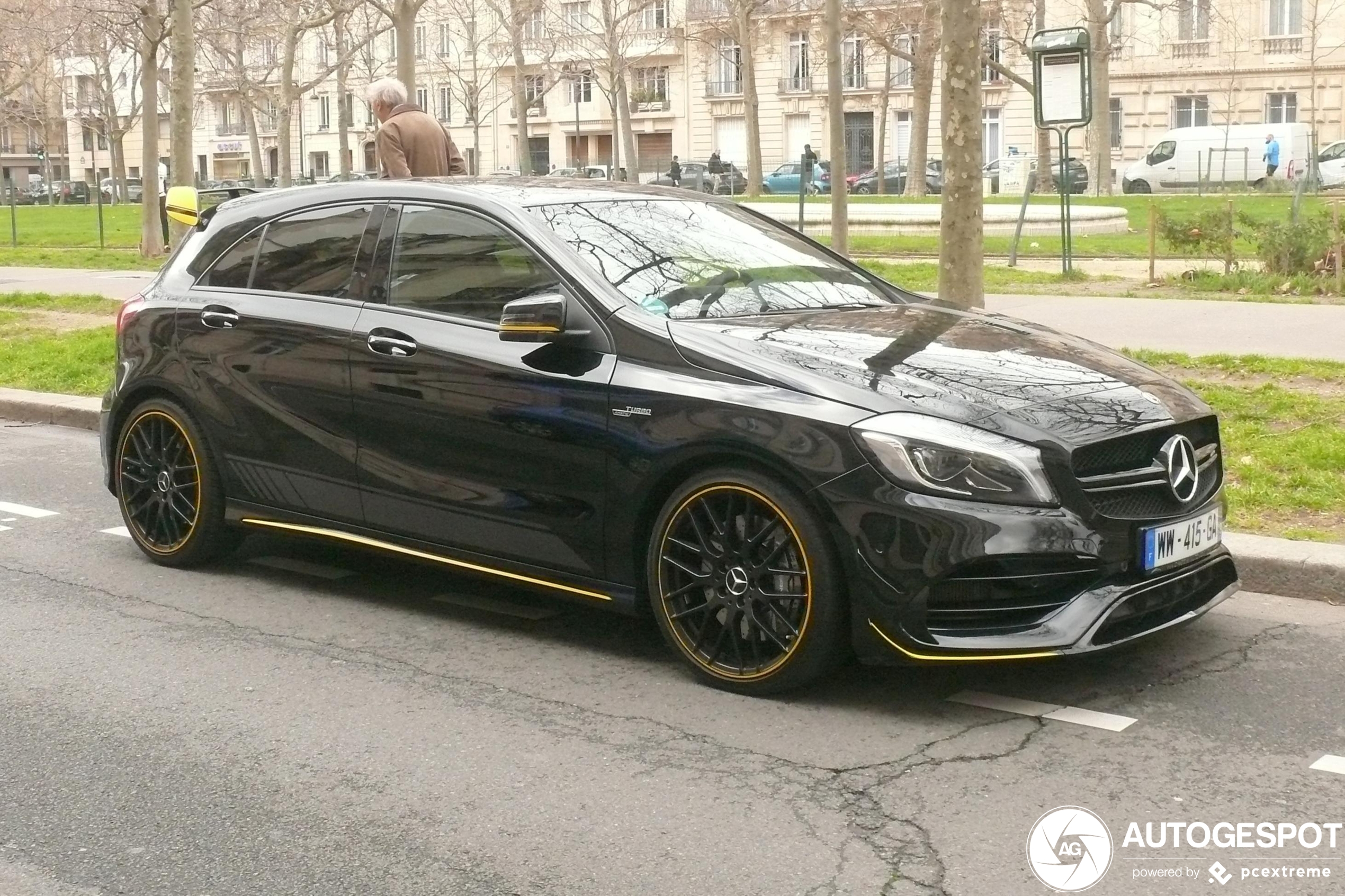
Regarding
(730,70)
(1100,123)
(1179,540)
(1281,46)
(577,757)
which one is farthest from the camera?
(730,70)

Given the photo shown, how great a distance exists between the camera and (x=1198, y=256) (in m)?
16.6

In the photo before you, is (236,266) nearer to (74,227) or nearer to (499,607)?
(499,607)

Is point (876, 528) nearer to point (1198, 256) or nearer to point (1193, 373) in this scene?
point (1193, 373)

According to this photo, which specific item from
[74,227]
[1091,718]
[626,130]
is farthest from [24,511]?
[626,130]

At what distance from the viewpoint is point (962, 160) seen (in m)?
11.1

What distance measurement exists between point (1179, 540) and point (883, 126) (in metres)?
55.6

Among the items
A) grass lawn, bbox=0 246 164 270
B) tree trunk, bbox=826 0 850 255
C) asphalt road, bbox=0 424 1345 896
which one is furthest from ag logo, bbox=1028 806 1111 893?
grass lawn, bbox=0 246 164 270

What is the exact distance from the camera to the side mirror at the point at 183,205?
7.42 metres

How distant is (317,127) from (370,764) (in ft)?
299

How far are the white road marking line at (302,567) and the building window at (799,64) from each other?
214 feet

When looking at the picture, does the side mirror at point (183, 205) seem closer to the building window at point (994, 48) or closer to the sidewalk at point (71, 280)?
the sidewalk at point (71, 280)

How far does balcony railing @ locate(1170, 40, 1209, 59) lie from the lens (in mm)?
58156

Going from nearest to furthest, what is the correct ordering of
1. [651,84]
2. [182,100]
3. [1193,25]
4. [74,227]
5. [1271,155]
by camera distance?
1. [182,100]
2. [74,227]
3. [1271,155]
4. [1193,25]
5. [651,84]

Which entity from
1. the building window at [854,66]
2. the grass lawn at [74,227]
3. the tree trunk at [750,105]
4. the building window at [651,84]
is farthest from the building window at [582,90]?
the grass lawn at [74,227]
